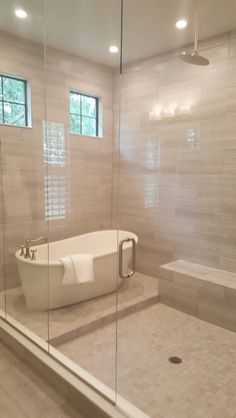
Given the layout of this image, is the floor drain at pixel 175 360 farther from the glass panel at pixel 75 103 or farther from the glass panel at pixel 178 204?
the glass panel at pixel 75 103

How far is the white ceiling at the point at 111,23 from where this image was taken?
108 inches

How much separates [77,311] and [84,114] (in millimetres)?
2587

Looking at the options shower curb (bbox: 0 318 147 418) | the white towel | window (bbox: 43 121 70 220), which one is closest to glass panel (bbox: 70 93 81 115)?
window (bbox: 43 121 70 220)

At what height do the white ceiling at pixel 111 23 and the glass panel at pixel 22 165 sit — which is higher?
the white ceiling at pixel 111 23

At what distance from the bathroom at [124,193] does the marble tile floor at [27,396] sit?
0.58 feet

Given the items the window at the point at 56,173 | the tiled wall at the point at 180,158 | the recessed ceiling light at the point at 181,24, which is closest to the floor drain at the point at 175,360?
the tiled wall at the point at 180,158

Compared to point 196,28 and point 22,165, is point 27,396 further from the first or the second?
point 196,28

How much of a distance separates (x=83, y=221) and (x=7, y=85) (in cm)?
193

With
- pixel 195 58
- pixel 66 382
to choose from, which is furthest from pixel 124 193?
pixel 66 382

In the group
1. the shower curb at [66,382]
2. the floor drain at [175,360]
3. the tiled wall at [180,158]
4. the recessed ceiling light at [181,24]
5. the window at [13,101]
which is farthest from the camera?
the window at [13,101]

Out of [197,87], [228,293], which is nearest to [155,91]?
[197,87]

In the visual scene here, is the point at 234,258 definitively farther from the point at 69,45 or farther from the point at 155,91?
the point at 69,45

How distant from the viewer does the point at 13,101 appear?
344 centimetres

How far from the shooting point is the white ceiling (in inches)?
108
